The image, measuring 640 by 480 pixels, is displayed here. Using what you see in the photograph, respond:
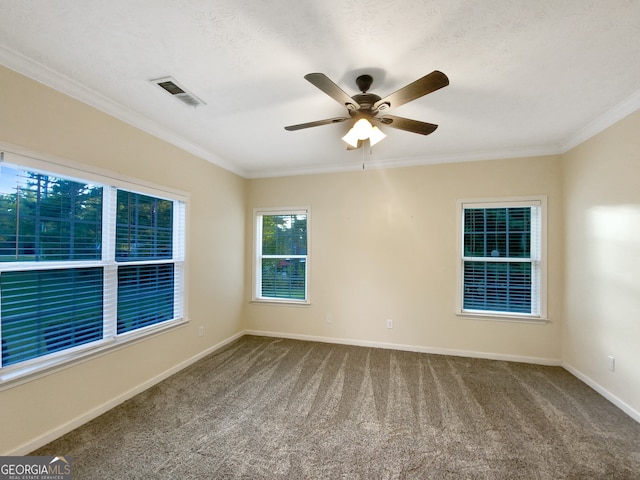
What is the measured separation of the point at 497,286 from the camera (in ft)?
11.7

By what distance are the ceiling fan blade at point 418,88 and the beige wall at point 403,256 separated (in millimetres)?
2127

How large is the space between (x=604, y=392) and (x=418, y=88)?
3346 millimetres

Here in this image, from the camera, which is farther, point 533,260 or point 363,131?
point 533,260

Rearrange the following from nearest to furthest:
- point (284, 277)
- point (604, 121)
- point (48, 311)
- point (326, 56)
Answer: point (326, 56) → point (48, 311) → point (604, 121) → point (284, 277)

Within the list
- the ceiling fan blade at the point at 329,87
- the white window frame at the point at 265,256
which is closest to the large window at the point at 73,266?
the white window frame at the point at 265,256

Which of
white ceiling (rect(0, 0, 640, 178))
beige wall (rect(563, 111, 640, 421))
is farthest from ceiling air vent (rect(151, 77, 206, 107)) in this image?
beige wall (rect(563, 111, 640, 421))

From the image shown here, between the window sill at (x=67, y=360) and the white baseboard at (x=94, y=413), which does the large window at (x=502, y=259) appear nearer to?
the white baseboard at (x=94, y=413)

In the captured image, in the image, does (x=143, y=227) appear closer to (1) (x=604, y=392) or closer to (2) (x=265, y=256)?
(2) (x=265, y=256)

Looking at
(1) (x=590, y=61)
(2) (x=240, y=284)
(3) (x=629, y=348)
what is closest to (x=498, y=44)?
(1) (x=590, y=61)

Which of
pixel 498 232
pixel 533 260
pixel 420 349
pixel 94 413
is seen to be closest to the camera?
pixel 94 413

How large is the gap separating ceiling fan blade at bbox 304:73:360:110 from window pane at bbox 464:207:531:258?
8.42ft

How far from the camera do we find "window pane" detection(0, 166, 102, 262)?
1.81 meters

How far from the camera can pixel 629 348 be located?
2.34 metres

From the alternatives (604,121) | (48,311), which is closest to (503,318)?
(604,121)
